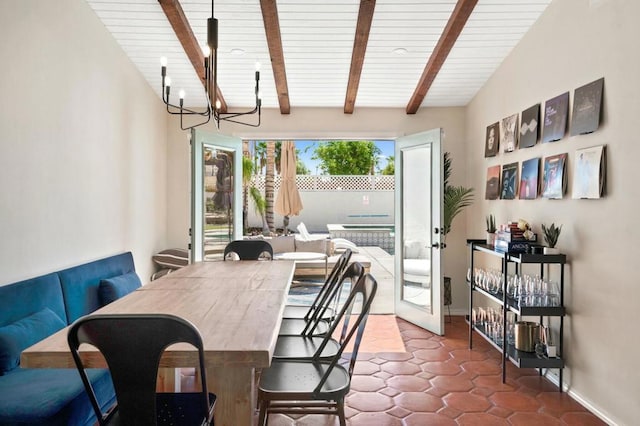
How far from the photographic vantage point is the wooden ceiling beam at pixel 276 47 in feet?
11.6

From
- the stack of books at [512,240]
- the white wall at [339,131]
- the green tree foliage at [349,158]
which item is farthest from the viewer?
the green tree foliage at [349,158]

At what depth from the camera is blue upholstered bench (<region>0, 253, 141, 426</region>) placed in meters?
2.03

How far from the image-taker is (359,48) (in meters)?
4.05

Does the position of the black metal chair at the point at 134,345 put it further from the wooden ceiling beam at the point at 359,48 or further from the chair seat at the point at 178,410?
the wooden ceiling beam at the point at 359,48

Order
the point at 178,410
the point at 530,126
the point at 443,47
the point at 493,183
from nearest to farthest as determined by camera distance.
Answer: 1. the point at 178,410
2. the point at 530,126
3. the point at 443,47
4. the point at 493,183

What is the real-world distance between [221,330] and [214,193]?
3421mm

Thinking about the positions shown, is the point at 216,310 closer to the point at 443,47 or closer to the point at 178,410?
the point at 178,410

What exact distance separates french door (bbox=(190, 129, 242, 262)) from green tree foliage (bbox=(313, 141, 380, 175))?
11.5 metres

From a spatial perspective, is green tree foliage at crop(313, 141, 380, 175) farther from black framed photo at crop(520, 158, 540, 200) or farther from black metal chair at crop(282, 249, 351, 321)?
black metal chair at crop(282, 249, 351, 321)

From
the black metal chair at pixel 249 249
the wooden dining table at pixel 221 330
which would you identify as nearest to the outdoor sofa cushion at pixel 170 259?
the black metal chair at pixel 249 249

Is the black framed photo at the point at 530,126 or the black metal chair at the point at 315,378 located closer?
the black metal chair at the point at 315,378

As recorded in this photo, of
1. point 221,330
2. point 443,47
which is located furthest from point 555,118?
point 221,330

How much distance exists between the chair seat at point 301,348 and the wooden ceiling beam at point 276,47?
248cm

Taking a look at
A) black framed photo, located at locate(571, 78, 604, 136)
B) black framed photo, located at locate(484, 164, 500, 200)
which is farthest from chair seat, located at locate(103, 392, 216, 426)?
black framed photo, located at locate(484, 164, 500, 200)
